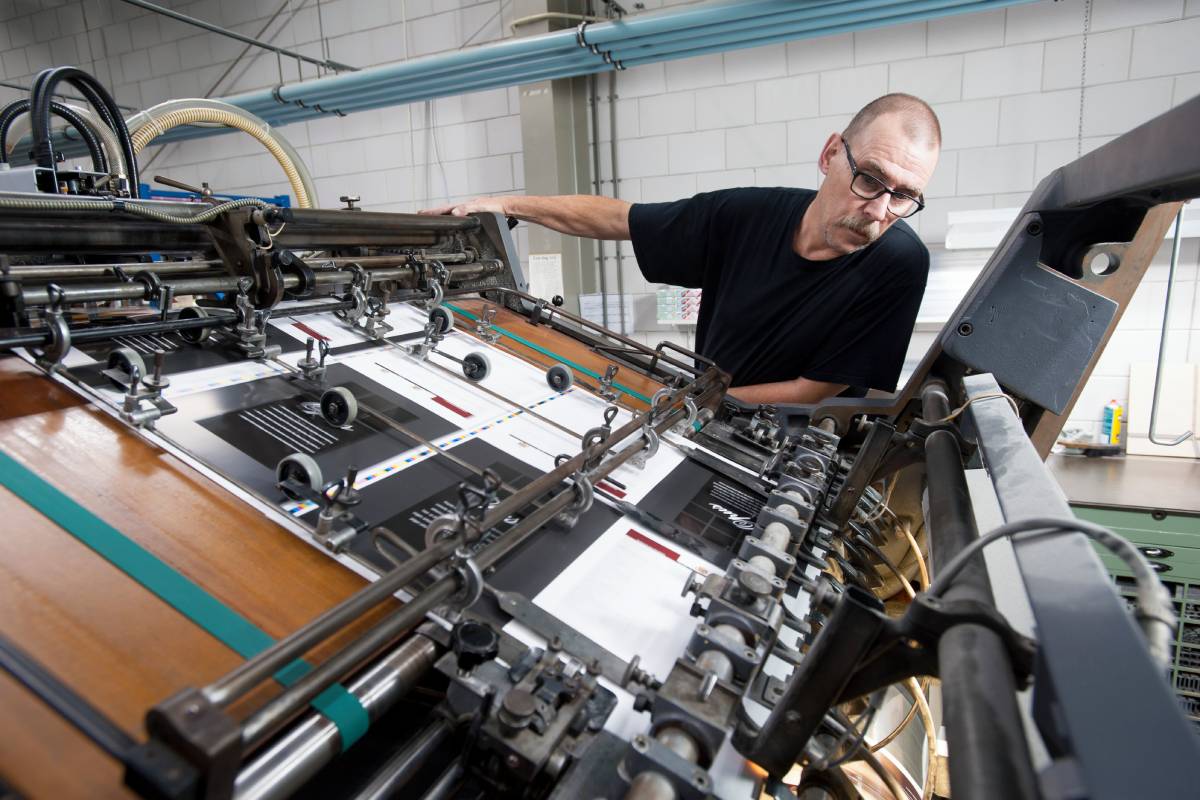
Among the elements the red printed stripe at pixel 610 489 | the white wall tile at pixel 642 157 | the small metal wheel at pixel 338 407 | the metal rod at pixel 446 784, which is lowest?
the metal rod at pixel 446 784

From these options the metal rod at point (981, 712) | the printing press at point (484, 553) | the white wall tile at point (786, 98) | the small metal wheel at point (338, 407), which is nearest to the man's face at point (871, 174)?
the printing press at point (484, 553)

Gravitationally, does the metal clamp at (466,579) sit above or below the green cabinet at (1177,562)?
above

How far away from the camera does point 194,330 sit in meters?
1.46

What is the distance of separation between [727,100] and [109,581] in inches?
169

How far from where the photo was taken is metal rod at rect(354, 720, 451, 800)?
28.5 inches

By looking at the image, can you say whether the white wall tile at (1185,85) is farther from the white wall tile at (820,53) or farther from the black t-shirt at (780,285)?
the black t-shirt at (780,285)

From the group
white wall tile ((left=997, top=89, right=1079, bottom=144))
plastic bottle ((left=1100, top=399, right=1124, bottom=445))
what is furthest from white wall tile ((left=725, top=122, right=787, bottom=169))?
plastic bottle ((left=1100, top=399, right=1124, bottom=445))

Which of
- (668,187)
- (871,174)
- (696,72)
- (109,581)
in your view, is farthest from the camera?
(668,187)

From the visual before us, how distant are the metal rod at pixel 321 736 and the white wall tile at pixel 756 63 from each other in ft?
13.7

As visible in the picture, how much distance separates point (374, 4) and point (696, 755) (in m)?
5.97

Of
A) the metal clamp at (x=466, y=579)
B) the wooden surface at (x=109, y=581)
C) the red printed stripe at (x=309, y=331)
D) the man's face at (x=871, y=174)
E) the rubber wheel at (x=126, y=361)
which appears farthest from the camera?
the man's face at (x=871, y=174)

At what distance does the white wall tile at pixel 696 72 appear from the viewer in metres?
4.15

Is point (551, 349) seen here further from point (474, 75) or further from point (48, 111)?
point (474, 75)

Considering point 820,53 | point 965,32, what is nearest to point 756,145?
point 820,53
